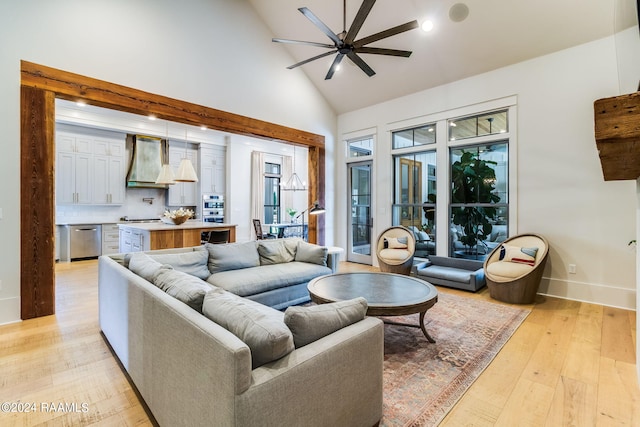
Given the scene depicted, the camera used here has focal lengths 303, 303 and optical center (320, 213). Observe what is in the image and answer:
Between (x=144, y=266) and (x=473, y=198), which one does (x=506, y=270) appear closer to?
(x=473, y=198)

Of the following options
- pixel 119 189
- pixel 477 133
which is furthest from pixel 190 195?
pixel 477 133

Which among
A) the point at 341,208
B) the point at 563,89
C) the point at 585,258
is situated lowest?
the point at 585,258

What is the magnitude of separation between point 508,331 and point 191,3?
6067mm

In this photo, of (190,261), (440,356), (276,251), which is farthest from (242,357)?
(276,251)

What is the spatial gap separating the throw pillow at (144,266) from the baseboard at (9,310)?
1.77 meters

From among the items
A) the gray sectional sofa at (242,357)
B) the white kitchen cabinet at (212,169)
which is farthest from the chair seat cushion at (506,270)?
the white kitchen cabinet at (212,169)

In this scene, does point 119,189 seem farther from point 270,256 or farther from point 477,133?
point 477,133

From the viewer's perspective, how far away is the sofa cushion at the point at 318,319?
1435 millimetres

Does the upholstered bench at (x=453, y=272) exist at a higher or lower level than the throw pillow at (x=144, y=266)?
lower

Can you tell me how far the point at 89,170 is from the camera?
23.0 feet

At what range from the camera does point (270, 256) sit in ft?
13.1

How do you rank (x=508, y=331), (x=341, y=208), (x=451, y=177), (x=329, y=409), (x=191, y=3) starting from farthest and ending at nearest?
(x=341, y=208), (x=451, y=177), (x=191, y=3), (x=508, y=331), (x=329, y=409)

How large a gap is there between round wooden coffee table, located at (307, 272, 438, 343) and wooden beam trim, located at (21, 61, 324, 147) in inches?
130

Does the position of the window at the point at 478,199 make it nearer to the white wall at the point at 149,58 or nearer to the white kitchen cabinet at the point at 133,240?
the white wall at the point at 149,58
